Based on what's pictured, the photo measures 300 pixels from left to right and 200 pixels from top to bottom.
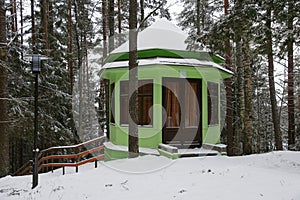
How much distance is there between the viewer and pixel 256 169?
6.17 metres

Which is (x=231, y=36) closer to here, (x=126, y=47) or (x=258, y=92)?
(x=126, y=47)

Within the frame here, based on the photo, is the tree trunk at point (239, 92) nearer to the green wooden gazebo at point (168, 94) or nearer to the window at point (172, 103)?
the green wooden gazebo at point (168, 94)

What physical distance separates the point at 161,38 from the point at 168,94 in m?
2.08

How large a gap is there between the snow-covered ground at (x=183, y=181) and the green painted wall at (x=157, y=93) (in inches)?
61.0

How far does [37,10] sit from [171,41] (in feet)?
32.8

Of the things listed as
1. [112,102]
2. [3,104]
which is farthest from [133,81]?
[3,104]

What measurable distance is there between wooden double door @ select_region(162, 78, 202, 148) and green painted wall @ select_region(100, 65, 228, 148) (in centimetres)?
19

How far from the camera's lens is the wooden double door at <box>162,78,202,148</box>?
964 centimetres

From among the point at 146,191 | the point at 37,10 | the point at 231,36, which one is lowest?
the point at 146,191

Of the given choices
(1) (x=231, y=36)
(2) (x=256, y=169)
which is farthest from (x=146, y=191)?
(1) (x=231, y=36)

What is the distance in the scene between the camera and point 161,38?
33.5ft

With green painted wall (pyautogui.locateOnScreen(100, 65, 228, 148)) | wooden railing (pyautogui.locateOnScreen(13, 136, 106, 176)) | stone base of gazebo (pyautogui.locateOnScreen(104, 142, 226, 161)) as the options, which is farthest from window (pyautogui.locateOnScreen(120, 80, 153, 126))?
wooden railing (pyautogui.locateOnScreen(13, 136, 106, 176))

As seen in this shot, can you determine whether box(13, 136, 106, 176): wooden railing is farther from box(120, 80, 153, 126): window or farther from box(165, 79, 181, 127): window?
box(165, 79, 181, 127): window

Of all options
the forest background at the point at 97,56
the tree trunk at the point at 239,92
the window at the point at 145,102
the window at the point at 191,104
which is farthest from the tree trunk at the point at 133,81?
the tree trunk at the point at 239,92
